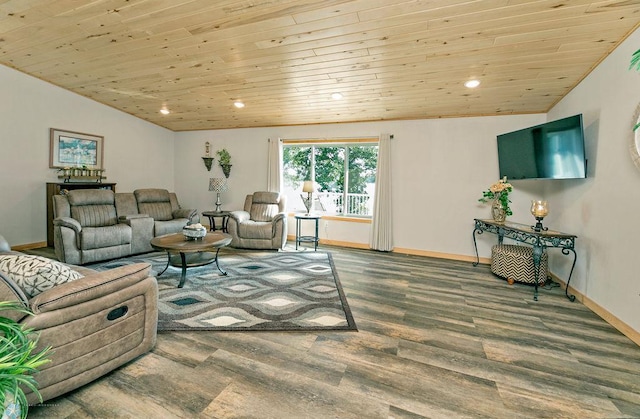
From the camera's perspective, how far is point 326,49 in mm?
3055

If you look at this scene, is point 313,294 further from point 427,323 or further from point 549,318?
point 549,318

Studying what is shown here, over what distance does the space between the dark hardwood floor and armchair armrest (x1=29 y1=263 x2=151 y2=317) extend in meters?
0.53

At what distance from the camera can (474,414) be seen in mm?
1520

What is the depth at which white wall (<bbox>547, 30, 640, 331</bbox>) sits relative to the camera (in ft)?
7.91

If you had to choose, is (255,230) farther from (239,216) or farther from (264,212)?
(264,212)

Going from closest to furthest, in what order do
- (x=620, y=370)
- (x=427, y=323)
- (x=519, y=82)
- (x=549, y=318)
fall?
(x=620, y=370) < (x=427, y=323) < (x=549, y=318) < (x=519, y=82)

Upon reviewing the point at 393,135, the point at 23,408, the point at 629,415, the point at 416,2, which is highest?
the point at 416,2

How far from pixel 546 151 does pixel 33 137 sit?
7.18m

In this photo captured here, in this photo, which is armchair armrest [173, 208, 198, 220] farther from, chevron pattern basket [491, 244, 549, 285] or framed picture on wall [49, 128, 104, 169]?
chevron pattern basket [491, 244, 549, 285]

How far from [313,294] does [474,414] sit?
6.00 feet

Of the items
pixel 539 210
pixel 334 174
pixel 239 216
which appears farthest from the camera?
pixel 334 174

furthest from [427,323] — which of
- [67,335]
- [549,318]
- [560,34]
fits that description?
[560,34]

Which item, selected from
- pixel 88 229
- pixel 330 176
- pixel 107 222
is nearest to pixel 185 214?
pixel 107 222

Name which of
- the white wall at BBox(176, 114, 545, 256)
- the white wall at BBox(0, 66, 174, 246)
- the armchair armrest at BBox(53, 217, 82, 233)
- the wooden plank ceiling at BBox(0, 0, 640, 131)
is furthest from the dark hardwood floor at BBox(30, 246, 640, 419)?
the white wall at BBox(0, 66, 174, 246)
